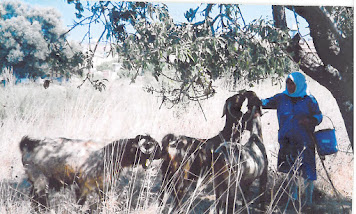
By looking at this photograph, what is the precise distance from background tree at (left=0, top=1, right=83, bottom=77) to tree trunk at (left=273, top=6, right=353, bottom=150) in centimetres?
179

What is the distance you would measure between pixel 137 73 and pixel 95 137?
2.08ft

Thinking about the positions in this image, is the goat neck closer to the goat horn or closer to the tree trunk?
the tree trunk

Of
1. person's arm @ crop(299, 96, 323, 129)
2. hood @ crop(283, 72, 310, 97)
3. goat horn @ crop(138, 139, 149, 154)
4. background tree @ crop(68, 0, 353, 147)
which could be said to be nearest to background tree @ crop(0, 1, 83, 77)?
background tree @ crop(68, 0, 353, 147)

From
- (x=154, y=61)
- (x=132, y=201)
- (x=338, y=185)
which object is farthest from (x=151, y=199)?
(x=338, y=185)

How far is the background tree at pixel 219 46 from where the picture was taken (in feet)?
8.25

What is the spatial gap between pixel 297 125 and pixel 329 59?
583mm

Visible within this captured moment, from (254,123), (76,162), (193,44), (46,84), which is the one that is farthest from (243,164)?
(46,84)

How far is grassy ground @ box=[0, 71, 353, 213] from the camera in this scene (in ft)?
9.43

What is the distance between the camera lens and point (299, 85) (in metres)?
3.04

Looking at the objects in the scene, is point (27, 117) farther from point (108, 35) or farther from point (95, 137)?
point (108, 35)

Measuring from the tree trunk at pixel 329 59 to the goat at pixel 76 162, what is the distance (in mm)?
1418

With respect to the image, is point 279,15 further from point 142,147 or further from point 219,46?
point 142,147

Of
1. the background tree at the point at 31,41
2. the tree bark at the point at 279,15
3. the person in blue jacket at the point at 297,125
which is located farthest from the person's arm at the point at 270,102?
the background tree at the point at 31,41

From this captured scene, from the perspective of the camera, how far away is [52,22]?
2.85m
